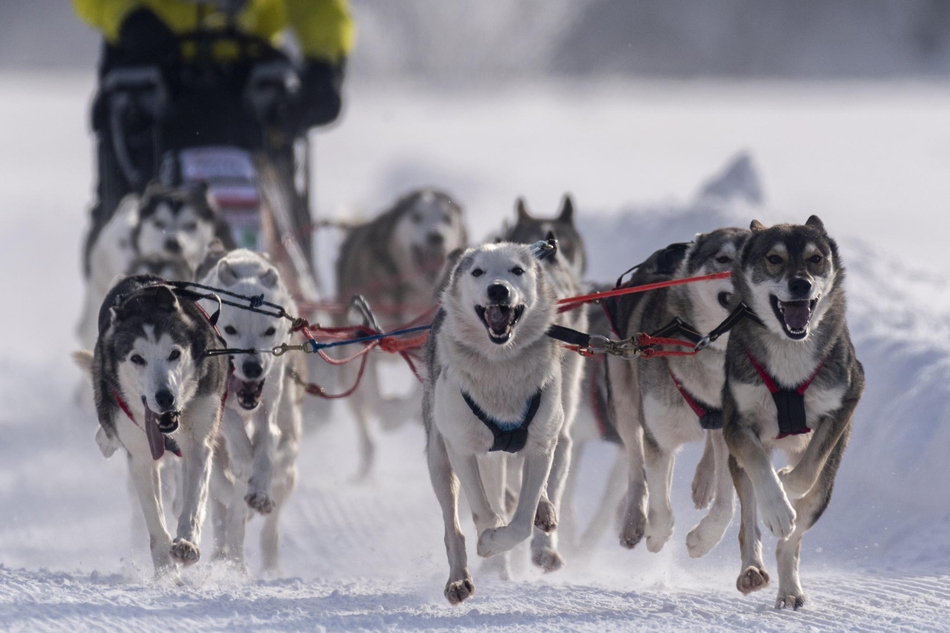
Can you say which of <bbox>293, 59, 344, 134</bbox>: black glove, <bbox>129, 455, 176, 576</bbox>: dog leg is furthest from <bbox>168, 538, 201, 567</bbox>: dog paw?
<bbox>293, 59, 344, 134</bbox>: black glove

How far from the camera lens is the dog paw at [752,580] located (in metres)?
3.74

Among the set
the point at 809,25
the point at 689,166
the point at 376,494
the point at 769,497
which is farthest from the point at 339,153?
the point at 769,497

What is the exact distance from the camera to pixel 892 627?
343 cm

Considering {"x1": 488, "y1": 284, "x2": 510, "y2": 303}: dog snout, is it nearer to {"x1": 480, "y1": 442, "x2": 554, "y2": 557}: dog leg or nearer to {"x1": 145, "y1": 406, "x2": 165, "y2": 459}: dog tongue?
{"x1": 480, "y1": 442, "x2": 554, "y2": 557}: dog leg

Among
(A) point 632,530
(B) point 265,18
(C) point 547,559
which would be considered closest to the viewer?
(C) point 547,559

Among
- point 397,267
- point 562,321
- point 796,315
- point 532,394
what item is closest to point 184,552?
point 532,394

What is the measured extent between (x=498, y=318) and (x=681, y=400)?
83cm

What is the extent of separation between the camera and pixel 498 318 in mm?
3623

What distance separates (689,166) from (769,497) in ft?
47.4

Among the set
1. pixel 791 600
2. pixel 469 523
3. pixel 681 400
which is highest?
pixel 681 400

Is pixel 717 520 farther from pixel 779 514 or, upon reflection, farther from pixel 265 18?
pixel 265 18

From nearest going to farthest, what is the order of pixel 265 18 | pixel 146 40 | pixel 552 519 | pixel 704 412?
pixel 552 519 → pixel 704 412 → pixel 146 40 → pixel 265 18

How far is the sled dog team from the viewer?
3.70 m

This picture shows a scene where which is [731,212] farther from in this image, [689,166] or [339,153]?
[339,153]
